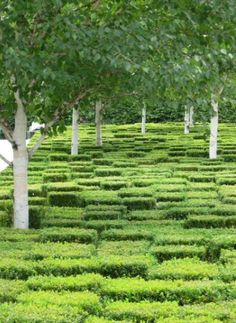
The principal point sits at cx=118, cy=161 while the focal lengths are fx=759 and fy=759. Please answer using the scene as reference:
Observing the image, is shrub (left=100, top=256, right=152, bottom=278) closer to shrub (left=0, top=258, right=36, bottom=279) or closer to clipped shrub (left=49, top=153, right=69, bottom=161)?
shrub (left=0, top=258, right=36, bottom=279)

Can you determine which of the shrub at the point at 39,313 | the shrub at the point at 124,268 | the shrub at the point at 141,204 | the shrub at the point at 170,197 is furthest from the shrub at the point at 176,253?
the shrub at the point at 170,197

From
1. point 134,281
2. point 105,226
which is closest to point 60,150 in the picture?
point 105,226

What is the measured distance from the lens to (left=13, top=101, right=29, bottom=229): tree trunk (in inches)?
462

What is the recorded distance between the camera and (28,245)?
10008mm

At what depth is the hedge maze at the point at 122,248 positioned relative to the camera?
24.1 ft

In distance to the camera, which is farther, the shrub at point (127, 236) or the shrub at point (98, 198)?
the shrub at point (98, 198)

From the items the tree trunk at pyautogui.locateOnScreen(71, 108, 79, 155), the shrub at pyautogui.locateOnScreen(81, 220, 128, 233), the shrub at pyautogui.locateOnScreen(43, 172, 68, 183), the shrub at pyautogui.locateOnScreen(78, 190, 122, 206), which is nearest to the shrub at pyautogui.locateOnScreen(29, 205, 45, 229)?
the shrub at pyautogui.locateOnScreen(81, 220, 128, 233)

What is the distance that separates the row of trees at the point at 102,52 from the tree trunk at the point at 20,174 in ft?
0.05

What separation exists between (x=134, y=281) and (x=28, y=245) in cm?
221

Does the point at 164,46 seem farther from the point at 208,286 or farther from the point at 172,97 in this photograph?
the point at 208,286

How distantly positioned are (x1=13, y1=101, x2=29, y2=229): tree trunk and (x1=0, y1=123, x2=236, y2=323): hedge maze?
0.81 feet

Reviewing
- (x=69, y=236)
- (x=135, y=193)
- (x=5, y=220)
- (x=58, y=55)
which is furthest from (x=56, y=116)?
(x=135, y=193)

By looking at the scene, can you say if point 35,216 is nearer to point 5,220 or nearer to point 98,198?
point 5,220

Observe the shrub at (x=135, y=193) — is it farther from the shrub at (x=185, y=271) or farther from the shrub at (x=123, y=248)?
the shrub at (x=185, y=271)
